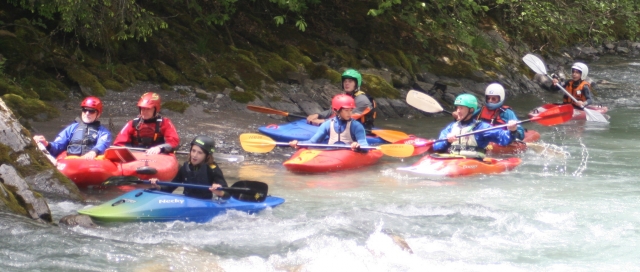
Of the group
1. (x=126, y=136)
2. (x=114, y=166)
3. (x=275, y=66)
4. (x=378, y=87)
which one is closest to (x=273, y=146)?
(x=126, y=136)

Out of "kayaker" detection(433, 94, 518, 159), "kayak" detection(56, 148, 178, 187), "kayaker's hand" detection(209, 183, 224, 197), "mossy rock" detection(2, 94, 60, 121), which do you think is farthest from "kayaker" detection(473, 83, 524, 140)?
"mossy rock" detection(2, 94, 60, 121)

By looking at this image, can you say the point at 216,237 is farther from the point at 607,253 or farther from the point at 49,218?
the point at 607,253

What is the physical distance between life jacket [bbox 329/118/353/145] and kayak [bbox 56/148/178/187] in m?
2.28

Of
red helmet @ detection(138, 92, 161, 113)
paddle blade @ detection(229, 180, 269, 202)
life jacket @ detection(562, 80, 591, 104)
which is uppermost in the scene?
life jacket @ detection(562, 80, 591, 104)

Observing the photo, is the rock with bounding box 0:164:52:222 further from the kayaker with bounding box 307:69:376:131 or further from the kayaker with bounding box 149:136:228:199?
the kayaker with bounding box 307:69:376:131

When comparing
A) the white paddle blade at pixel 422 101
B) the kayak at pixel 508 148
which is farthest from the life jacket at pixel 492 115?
the white paddle blade at pixel 422 101

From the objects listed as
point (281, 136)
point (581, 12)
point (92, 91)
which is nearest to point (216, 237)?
point (281, 136)

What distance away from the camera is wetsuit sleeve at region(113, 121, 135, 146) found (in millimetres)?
8094

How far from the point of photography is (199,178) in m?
6.37

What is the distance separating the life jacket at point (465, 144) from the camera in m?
8.86

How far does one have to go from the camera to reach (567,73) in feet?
62.5

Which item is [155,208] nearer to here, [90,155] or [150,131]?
[90,155]

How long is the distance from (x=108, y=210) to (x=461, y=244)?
9.17 ft

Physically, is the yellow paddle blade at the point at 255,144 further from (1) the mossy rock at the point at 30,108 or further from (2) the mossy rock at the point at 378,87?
(2) the mossy rock at the point at 378,87
